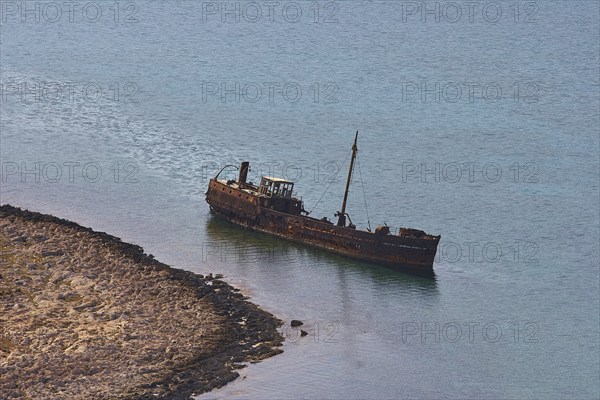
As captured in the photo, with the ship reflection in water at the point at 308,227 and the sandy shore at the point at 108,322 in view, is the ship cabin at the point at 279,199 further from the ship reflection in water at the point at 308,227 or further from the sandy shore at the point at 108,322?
the sandy shore at the point at 108,322

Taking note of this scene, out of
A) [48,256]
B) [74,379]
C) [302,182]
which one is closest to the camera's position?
[74,379]

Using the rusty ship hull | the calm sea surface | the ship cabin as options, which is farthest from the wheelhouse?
the calm sea surface

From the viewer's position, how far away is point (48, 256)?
8956 cm

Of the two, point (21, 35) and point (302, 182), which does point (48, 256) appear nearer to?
point (302, 182)

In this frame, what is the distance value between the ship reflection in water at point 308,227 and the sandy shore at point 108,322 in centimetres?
1060

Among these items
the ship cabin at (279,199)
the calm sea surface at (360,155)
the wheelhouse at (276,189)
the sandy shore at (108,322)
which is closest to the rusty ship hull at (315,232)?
the ship cabin at (279,199)

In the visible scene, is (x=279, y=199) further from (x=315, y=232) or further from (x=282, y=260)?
(x=282, y=260)

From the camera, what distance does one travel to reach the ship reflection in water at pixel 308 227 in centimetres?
9512

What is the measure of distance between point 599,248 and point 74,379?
4314 cm

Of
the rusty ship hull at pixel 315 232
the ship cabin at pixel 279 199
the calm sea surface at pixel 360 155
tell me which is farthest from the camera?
the ship cabin at pixel 279 199

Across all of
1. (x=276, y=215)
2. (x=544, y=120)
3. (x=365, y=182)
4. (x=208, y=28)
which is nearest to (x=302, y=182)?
(x=365, y=182)

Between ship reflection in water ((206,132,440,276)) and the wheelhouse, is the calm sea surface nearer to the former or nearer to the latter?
ship reflection in water ((206,132,440,276))

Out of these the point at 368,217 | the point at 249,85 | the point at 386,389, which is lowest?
the point at 386,389

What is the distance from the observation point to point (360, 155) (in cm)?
12125
